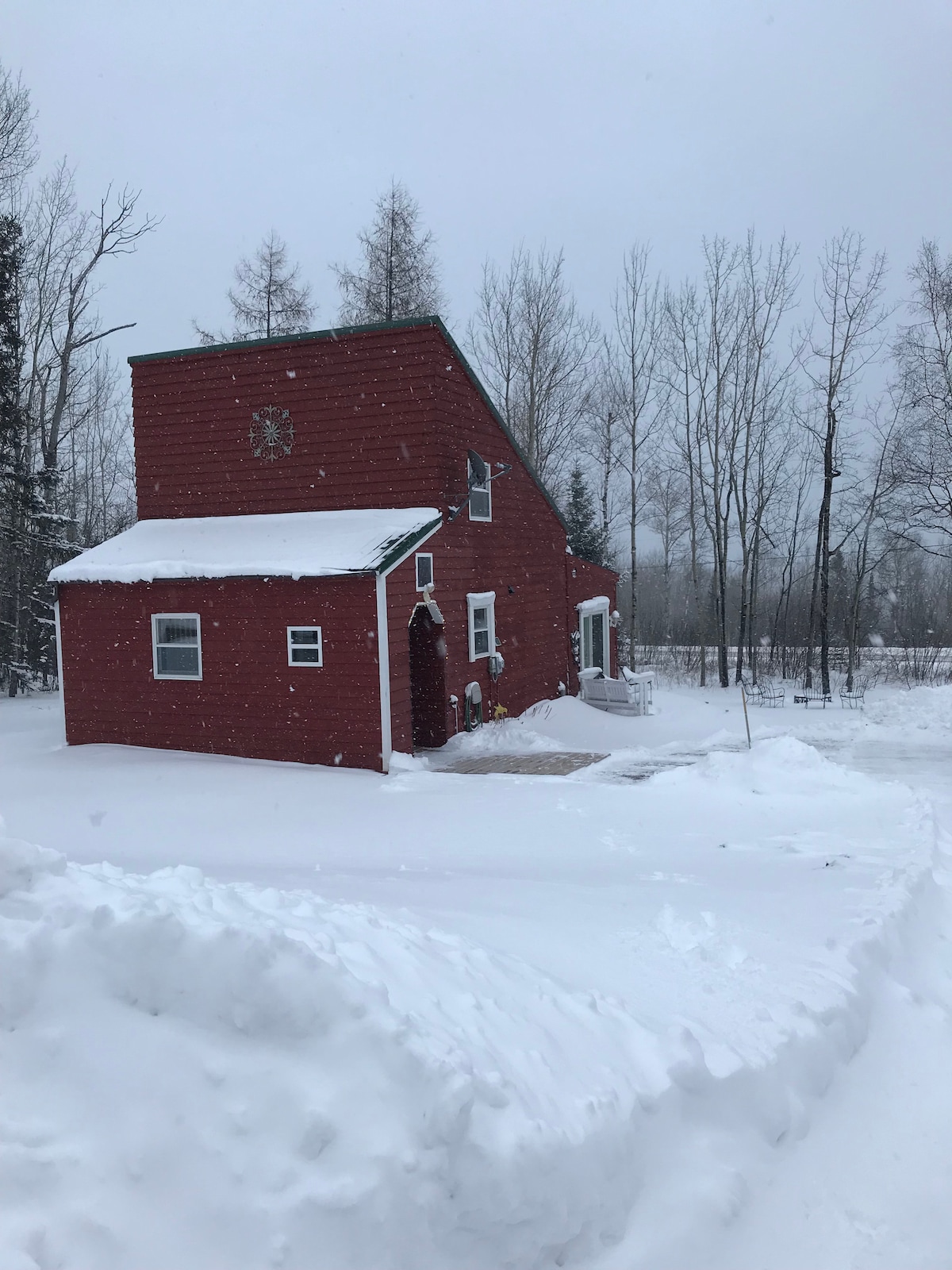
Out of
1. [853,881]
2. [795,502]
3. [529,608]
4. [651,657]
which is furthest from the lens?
[651,657]

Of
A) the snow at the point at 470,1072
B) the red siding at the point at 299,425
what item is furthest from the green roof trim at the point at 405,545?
the snow at the point at 470,1072

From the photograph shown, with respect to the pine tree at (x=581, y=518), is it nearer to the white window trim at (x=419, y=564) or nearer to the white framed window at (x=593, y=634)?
the white framed window at (x=593, y=634)

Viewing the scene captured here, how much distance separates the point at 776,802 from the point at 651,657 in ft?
88.7

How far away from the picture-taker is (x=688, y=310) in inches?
1156

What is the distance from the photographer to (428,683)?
1455cm

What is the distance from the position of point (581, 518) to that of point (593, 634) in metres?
12.1

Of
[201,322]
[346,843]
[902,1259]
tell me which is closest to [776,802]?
[346,843]

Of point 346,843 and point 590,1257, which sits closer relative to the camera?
point 590,1257

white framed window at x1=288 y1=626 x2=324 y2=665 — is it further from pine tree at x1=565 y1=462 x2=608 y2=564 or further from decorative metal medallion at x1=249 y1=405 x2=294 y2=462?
pine tree at x1=565 y1=462 x2=608 y2=564

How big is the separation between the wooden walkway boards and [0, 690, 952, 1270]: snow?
5164 millimetres

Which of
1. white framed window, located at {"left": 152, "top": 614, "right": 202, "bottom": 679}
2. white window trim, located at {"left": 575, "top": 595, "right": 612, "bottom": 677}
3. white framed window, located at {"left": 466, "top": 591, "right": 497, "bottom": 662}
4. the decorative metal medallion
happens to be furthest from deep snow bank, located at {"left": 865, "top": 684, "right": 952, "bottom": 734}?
white framed window, located at {"left": 152, "top": 614, "right": 202, "bottom": 679}

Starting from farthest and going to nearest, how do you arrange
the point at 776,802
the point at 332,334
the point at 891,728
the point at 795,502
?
the point at 795,502 → the point at 891,728 → the point at 332,334 → the point at 776,802

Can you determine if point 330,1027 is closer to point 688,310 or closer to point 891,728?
point 891,728

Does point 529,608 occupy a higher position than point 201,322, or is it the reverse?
point 201,322
